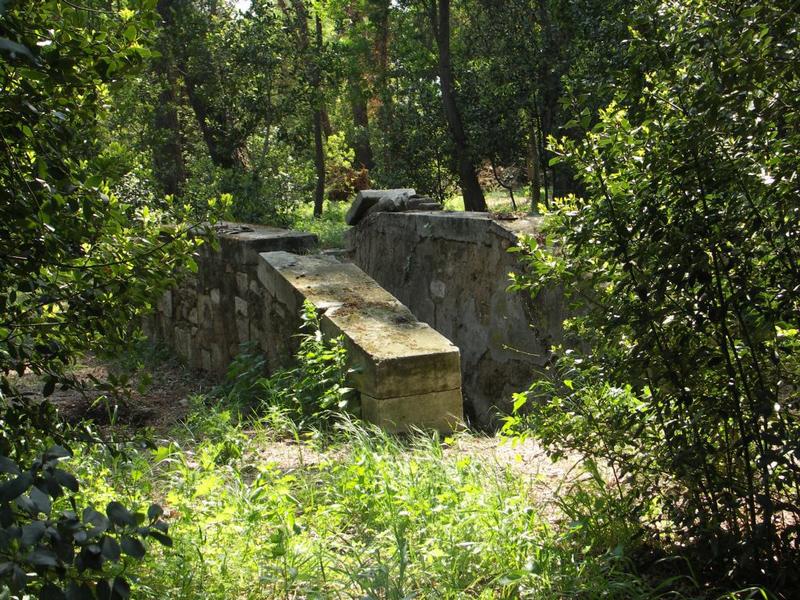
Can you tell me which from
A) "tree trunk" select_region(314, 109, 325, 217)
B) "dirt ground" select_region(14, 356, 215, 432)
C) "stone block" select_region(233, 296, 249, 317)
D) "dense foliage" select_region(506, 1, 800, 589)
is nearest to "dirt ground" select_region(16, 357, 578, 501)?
"dirt ground" select_region(14, 356, 215, 432)

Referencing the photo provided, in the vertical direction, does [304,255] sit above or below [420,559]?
above

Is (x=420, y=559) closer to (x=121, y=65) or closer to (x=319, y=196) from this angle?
(x=121, y=65)

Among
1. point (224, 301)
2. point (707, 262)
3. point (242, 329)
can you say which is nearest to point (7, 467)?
point (707, 262)

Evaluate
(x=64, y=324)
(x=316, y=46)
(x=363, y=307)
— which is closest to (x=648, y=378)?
(x=64, y=324)

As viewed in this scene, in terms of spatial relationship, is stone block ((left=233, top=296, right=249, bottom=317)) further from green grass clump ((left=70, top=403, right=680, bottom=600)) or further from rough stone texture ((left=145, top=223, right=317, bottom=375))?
green grass clump ((left=70, top=403, right=680, bottom=600))

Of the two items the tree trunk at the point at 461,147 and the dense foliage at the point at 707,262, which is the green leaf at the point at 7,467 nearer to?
the dense foliage at the point at 707,262

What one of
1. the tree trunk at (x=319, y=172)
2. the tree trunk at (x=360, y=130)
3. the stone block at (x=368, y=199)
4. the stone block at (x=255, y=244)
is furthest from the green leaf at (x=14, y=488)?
the tree trunk at (x=360, y=130)

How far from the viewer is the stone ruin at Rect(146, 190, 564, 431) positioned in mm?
4629

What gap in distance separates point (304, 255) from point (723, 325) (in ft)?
16.2

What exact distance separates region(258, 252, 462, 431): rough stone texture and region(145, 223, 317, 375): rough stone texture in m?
1.19

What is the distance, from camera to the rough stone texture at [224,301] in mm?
7098

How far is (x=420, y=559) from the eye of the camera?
287 cm

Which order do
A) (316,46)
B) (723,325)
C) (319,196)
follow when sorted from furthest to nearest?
(319,196)
(316,46)
(723,325)

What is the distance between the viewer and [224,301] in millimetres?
7699
